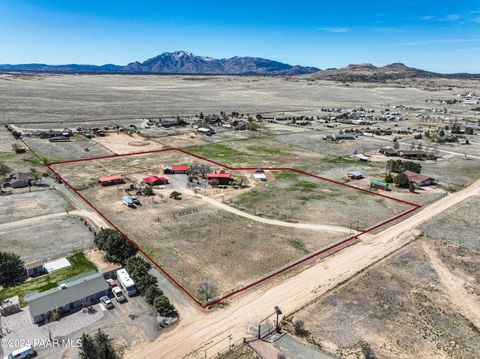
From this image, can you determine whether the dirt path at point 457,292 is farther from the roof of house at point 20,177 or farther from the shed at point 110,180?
the roof of house at point 20,177

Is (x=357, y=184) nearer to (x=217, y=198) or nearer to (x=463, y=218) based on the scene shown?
(x=463, y=218)

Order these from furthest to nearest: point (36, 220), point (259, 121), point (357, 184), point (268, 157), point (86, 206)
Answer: point (259, 121) → point (268, 157) → point (357, 184) → point (86, 206) → point (36, 220)

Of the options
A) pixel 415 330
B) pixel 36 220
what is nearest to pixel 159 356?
pixel 415 330

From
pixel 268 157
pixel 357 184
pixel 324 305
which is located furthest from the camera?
pixel 268 157

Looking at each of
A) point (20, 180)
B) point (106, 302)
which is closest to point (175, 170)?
point (20, 180)

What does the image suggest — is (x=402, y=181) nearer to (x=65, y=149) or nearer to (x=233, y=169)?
(x=233, y=169)

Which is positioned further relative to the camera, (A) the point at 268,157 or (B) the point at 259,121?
(B) the point at 259,121

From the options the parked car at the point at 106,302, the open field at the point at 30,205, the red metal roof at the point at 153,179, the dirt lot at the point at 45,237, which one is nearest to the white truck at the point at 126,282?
the parked car at the point at 106,302
